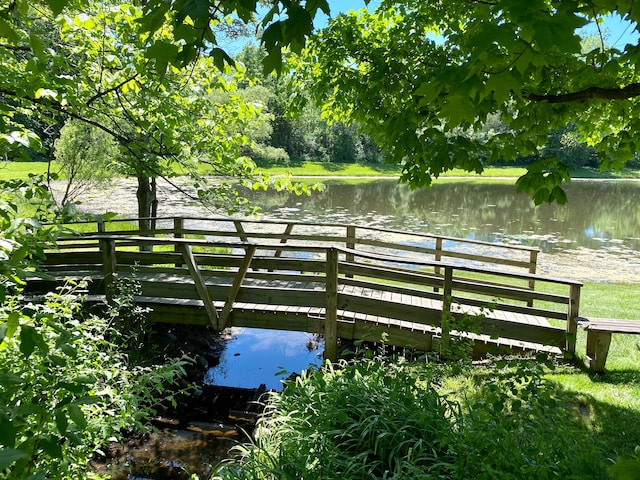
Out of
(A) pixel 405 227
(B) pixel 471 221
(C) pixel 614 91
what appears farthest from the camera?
(B) pixel 471 221

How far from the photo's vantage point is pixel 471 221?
21.9 metres

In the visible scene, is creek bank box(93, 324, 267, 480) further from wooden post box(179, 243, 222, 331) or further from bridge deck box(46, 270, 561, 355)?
wooden post box(179, 243, 222, 331)

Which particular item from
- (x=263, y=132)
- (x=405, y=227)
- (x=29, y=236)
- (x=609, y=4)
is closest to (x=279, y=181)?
(x=29, y=236)

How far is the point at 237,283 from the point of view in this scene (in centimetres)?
645

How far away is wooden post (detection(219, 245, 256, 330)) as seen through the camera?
20.7 ft

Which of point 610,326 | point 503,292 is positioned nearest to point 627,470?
point 610,326

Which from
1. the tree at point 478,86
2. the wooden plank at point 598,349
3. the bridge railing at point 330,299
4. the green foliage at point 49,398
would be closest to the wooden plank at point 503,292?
the bridge railing at point 330,299

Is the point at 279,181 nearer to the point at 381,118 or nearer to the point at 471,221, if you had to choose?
A: the point at 381,118

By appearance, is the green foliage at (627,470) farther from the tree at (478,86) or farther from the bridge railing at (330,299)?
the bridge railing at (330,299)

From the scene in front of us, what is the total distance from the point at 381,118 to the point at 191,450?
418cm

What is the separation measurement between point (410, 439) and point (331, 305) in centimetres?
342

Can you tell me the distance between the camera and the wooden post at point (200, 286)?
6380 mm

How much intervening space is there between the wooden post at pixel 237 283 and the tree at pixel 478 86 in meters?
2.29

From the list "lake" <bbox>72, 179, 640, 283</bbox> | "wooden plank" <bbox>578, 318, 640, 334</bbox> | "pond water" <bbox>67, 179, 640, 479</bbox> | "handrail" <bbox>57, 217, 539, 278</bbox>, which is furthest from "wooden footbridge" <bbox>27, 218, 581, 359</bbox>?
"lake" <bbox>72, 179, 640, 283</bbox>
